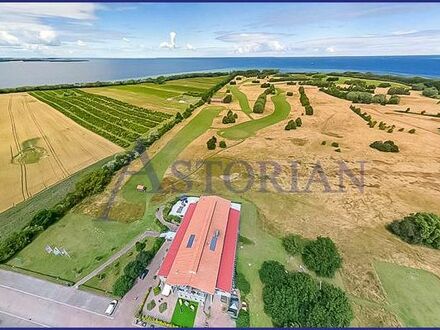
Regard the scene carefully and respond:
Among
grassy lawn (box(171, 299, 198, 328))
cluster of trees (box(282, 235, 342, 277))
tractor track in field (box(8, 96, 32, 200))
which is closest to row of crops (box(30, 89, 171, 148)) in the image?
tractor track in field (box(8, 96, 32, 200))

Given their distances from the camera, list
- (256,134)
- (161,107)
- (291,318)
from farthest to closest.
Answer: (161,107) → (256,134) → (291,318)

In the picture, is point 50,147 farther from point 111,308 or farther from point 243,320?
point 243,320

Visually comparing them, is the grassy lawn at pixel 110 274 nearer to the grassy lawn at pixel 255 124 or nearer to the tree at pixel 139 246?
the tree at pixel 139 246

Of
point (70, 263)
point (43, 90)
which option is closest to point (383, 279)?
point (70, 263)

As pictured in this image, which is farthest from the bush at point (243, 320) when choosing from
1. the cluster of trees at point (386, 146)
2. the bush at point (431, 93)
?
the bush at point (431, 93)

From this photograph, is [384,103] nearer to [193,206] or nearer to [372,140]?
[372,140]

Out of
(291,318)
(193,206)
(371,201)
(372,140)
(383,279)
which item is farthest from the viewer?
(372,140)

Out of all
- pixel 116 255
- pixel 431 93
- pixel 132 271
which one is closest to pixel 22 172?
pixel 116 255

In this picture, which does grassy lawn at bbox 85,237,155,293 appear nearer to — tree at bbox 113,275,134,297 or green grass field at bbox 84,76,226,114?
tree at bbox 113,275,134,297
